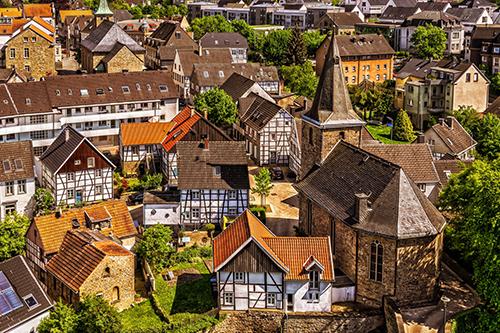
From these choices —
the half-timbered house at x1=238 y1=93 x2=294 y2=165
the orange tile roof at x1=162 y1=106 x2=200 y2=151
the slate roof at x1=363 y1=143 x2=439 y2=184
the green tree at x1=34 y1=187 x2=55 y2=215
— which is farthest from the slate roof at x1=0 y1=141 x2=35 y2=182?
the slate roof at x1=363 y1=143 x2=439 y2=184

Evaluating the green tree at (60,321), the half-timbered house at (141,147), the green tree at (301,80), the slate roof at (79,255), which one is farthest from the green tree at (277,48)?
the green tree at (60,321)

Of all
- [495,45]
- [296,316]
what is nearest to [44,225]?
[296,316]

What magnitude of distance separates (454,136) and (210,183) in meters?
35.1

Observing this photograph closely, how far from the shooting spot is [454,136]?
3196 inches

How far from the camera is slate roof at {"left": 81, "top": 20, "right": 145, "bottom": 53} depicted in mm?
108438

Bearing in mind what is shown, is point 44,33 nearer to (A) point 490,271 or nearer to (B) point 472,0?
(A) point 490,271

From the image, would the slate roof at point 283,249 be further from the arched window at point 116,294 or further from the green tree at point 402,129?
the green tree at point 402,129

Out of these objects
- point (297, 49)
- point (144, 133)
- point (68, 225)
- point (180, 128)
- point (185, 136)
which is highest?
point (297, 49)

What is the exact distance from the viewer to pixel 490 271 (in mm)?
42969

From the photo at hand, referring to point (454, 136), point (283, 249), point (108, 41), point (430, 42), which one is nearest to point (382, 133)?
point (454, 136)

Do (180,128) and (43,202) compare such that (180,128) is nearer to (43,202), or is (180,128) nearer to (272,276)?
(43,202)

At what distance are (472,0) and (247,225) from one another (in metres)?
151

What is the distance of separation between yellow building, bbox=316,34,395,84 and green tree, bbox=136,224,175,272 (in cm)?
7389

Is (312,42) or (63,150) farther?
(312,42)
